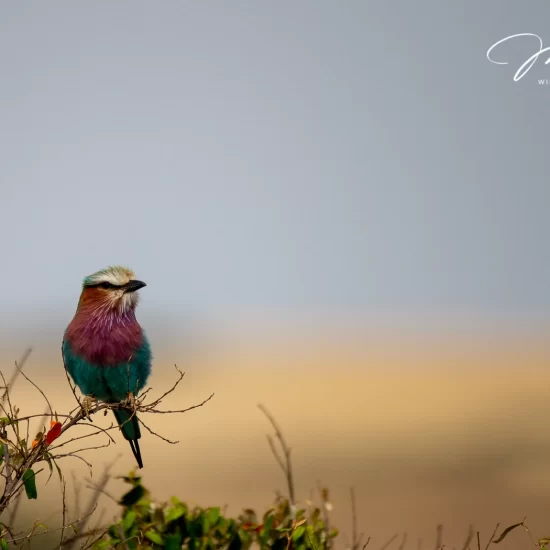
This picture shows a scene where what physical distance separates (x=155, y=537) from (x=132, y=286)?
155 cm

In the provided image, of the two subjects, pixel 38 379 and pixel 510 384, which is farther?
pixel 510 384

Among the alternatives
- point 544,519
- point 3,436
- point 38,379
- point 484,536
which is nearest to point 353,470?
point 544,519

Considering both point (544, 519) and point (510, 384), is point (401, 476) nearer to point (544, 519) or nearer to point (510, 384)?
point (544, 519)

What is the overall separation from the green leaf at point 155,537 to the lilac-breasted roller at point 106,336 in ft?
3.29

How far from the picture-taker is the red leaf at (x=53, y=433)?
3.86 meters

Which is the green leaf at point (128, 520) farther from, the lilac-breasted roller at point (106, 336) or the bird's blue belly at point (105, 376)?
the bird's blue belly at point (105, 376)

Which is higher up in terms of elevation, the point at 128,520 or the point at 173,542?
the point at 128,520

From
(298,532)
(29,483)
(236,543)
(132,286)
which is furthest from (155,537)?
Result: (132,286)

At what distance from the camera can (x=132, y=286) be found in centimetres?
554

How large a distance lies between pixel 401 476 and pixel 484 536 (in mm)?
12652

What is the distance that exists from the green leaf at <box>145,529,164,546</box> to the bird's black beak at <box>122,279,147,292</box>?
147cm

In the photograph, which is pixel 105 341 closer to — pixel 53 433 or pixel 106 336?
pixel 106 336

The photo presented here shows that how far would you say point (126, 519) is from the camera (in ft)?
15.1

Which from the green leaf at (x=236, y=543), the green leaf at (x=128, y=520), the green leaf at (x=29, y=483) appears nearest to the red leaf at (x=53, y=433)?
the green leaf at (x=29, y=483)
